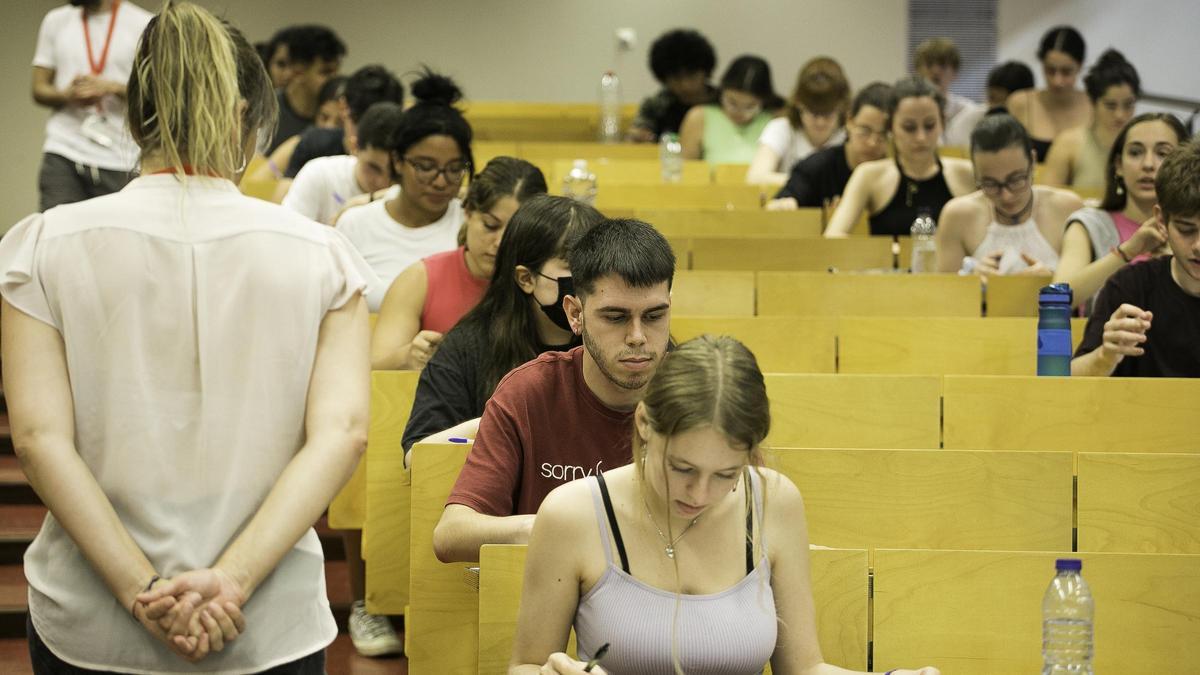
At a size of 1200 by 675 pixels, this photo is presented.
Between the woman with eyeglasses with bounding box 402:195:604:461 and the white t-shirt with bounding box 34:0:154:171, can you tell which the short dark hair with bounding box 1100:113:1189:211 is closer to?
the woman with eyeglasses with bounding box 402:195:604:461

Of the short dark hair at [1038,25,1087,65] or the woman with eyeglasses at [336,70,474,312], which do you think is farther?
the short dark hair at [1038,25,1087,65]

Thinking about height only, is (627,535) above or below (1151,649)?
above

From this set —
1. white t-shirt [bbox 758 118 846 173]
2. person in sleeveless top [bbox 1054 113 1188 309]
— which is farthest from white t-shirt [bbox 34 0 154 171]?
person in sleeveless top [bbox 1054 113 1188 309]

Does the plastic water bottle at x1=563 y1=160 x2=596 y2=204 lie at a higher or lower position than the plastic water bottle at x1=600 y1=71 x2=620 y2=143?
lower

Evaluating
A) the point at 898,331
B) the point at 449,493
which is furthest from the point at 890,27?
the point at 449,493

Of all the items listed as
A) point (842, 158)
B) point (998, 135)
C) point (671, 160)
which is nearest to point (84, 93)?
point (671, 160)

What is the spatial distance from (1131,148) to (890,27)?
578 cm

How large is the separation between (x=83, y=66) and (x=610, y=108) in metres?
3.92

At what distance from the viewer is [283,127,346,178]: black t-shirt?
20.2 ft

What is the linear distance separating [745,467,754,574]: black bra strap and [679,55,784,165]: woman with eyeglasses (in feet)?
17.2

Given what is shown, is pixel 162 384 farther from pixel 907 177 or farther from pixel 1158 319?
pixel 907 177

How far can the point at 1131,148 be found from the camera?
4.25 m

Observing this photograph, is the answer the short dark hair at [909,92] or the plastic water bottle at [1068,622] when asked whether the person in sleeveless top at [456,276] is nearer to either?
the plastic water bottle at [1068,622]

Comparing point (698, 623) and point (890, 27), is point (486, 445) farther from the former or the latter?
point (890, 27)
